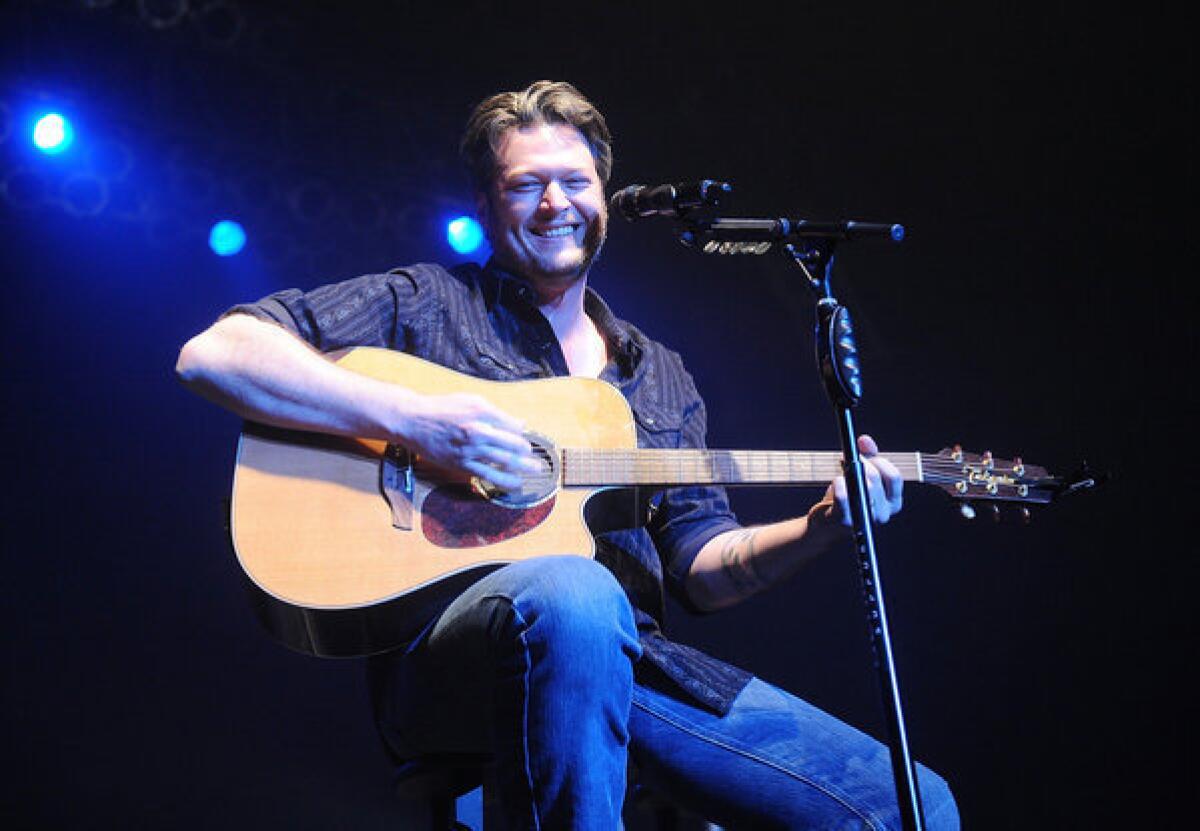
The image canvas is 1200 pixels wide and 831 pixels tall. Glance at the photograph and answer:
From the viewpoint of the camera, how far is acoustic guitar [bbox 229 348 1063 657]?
1.85 metres

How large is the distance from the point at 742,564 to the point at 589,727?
1010 millimetres

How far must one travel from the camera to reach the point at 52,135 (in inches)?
135

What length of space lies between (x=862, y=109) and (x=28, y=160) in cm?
297

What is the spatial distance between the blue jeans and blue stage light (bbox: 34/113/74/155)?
2450mm

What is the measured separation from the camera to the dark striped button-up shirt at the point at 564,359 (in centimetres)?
213

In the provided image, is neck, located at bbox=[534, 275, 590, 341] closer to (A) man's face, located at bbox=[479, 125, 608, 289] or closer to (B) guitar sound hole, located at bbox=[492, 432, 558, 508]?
(A) man's face, located at bbox=[479, 125, 608, 289]

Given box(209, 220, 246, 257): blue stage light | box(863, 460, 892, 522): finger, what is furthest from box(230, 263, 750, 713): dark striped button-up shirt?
box(209, 220, 246, 257): blue stage light

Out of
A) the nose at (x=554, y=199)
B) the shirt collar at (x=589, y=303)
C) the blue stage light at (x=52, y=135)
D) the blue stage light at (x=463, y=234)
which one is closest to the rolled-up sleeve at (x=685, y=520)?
the shirt collar at (x=589, y=303)

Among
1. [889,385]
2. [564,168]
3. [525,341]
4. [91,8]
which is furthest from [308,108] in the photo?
[889,385]

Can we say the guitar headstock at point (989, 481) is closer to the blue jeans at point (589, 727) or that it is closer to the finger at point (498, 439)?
the blue jeans at point (589, 727)

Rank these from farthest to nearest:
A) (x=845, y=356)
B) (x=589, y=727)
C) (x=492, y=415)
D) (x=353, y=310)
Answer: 1. (x=353, y=310)
2. (x=492, y=415)
3. (x=845, y=356)
4. (x=589, y=727)

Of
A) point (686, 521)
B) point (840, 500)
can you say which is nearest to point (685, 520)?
point (686, 521)

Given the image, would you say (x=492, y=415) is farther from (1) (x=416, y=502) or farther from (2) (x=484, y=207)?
(2) (x=484, y=207)

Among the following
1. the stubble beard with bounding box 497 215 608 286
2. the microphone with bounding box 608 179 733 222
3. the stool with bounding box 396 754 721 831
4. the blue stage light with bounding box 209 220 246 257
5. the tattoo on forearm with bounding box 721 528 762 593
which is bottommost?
the stool with bounding box 396 754 721 831
